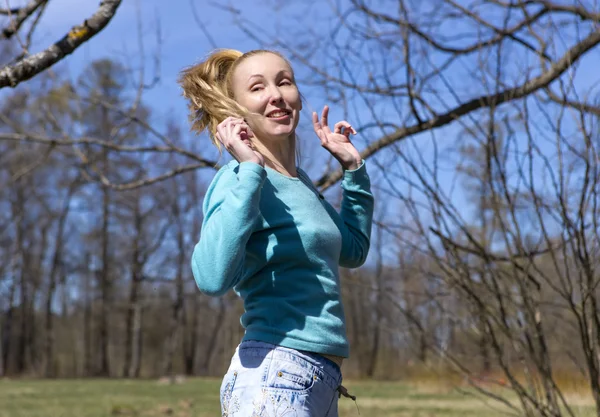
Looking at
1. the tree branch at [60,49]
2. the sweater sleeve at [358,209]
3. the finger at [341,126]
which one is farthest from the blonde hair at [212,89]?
the tree branch at [60,49]

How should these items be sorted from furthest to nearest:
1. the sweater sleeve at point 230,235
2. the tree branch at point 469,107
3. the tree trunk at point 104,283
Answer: the tree trunk at point 104,283 < the tree branch at point 469,107 < the sweater sleeve at point 230,235

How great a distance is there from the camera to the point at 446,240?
3.56 meters

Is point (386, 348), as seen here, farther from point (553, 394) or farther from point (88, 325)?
point (553, 394)

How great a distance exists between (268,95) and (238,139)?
20 cm

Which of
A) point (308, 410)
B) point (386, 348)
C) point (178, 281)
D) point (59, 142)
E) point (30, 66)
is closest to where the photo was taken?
point (308, 410)

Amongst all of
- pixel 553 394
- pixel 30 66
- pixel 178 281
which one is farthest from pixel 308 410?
pixel 178 281

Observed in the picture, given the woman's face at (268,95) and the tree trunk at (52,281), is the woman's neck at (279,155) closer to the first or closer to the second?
the woman's face at (268,95)

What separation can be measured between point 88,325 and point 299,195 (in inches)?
1305

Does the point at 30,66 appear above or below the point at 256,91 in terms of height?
above

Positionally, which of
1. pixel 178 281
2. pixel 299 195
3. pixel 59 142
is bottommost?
pixel 299 195

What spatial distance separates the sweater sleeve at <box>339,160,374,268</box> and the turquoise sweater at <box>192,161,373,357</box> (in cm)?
24

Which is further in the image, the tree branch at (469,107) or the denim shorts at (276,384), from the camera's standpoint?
the tree branch at (469,107)

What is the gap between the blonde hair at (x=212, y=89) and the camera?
1945mm

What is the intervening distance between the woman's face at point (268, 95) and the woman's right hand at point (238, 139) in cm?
9
